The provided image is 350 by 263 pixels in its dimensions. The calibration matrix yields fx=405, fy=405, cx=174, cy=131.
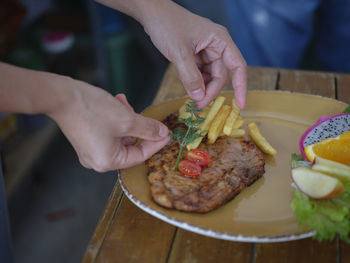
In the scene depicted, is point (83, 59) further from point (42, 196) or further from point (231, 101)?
point (231, 101)

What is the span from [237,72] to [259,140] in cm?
39

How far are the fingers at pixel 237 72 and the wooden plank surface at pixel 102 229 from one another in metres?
0.78

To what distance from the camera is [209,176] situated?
1.74m

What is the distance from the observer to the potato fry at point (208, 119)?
1.92 m

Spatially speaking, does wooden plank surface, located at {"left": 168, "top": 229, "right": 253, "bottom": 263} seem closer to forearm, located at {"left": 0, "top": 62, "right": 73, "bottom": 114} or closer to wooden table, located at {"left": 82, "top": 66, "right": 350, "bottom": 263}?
wooden table, located at {"left": 82, "top": 66, "right": 350, "bottom": 263}

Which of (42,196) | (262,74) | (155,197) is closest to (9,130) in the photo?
(42,196)

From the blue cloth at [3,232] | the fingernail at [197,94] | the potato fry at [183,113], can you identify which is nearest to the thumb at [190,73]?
the fingernail at [197,94]

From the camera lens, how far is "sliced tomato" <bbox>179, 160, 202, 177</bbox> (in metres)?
1.74

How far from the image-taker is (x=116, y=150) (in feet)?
5.33

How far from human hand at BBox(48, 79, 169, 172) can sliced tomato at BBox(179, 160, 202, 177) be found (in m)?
0.22

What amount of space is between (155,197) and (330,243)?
27.9 inches

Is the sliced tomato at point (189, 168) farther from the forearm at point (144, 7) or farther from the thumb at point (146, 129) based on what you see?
the forearm at point (144, 7)

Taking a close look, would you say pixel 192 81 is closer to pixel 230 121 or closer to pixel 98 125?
pixel 230 121

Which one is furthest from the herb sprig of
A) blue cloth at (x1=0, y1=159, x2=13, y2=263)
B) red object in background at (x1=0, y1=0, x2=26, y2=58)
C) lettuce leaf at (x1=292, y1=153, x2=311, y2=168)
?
red object in background at (x1=0, y1=0, x2=26, y2=58)
